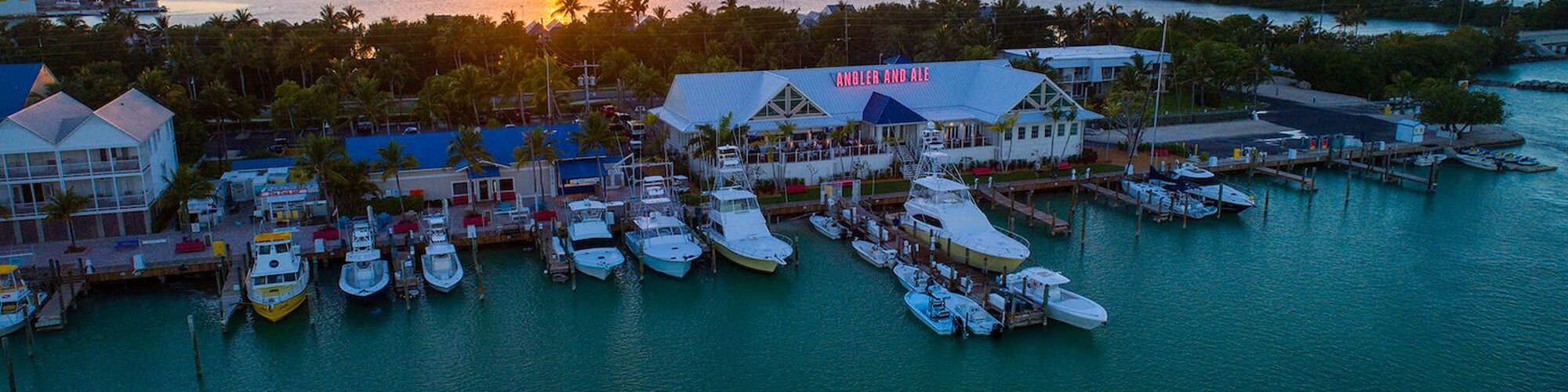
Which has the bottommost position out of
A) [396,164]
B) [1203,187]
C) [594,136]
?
[1203,187]

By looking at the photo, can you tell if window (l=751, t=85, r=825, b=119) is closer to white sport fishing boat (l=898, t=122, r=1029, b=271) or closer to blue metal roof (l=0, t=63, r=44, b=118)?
white sport fishing boat (l=898, t=122, r=1029, b=271)

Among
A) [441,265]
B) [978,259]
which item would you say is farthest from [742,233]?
[441,265]

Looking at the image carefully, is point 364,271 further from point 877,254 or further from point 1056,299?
point 1056,299

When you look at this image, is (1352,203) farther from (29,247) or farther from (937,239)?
(29,247)

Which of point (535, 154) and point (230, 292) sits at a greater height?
point (535, 154)

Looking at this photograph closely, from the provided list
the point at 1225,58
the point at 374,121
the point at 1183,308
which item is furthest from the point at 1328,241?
the point at 374,121
